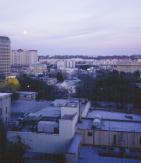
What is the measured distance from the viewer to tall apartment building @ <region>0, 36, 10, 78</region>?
30075 mm

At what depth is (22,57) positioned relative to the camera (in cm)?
5259

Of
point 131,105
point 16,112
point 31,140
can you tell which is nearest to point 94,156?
point 31,140

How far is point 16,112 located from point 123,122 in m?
3.98

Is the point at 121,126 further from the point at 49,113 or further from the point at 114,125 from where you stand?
the point at 49,113

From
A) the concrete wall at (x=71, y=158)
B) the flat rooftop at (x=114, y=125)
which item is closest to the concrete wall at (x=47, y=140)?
the flat rooftop at (x=114, y=125)

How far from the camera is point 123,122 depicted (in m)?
8.50

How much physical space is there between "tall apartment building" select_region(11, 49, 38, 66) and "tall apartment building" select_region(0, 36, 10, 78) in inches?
773

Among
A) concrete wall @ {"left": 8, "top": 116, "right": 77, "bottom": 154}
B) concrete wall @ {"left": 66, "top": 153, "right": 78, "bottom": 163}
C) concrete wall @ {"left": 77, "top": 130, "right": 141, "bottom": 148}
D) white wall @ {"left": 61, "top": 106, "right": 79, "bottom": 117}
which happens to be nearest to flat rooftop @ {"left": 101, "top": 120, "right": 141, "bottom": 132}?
concrete wall @ {"left": 77, "top": 130, "right": 141, "bottom": 148}

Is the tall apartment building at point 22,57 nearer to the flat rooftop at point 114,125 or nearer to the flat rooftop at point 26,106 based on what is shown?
the flat rooftop at point 26,106

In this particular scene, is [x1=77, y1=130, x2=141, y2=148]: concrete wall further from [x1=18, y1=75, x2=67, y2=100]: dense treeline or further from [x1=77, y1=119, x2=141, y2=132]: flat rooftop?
[x1=18, y1=75, x2=67, y2=100]: dense treeline

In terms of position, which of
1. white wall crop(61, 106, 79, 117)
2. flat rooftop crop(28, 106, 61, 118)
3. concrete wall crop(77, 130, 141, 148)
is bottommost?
concrete wall crop(77, 130, 141, 148)

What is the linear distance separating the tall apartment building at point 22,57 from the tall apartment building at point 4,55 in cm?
1964

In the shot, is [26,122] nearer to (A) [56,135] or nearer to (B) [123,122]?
(A) [56,135]

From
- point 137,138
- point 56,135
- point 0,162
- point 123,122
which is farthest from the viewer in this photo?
point 123,122
